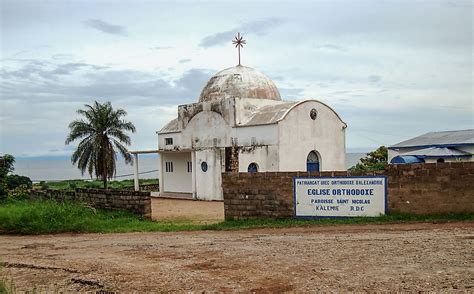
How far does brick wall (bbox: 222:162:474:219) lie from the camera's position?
12.1m

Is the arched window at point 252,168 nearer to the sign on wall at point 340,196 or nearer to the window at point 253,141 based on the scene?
the window at point 253,141

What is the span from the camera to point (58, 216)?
47.2 ft

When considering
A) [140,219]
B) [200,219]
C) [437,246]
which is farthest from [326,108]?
[437,246]

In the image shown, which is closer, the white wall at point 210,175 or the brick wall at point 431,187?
the brick wall at point 431,187

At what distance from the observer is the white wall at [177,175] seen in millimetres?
27797

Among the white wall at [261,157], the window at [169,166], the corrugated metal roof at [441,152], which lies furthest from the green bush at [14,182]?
the corrugated metal roof at [441,152]

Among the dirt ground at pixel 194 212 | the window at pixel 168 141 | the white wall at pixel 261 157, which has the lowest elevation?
the dirt ground at pixel 194 212

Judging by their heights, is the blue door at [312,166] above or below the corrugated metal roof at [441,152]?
below

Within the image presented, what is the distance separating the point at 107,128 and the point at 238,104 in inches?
352

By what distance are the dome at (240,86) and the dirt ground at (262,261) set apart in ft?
47.7

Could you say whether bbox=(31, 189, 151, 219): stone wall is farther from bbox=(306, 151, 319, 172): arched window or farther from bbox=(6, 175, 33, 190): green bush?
bbox=(306, 151, 319, 172): arched window

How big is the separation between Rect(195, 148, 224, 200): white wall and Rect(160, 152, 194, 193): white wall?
2968 millimetres

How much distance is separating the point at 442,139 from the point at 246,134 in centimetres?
1729

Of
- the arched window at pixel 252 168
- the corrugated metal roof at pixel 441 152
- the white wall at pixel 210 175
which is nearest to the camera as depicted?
the arched window at pixel 252 168
